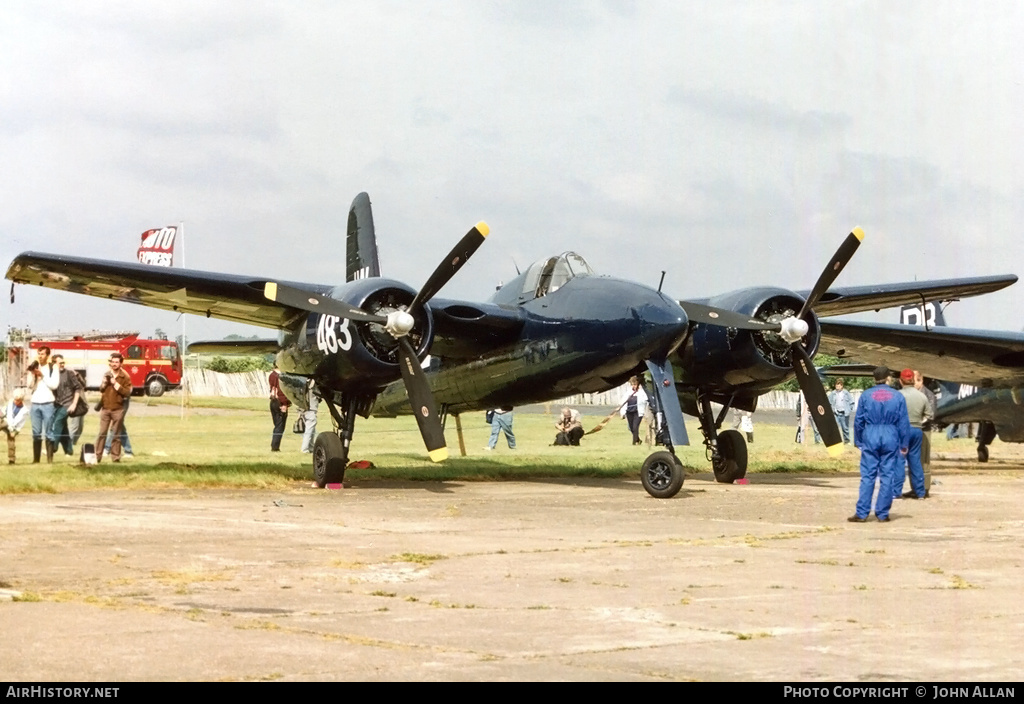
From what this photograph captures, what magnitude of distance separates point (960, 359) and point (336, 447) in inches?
A: 555

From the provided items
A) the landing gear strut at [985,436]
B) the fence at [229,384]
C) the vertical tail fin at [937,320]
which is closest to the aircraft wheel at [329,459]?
the vertical tail fin at [937,320]

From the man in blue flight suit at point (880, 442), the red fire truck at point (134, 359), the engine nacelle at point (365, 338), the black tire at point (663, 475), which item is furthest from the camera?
the red fire truck at point (134, 359)

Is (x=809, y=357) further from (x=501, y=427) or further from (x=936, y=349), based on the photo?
(x=501, y=427)

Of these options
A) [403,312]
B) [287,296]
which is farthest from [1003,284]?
[287,296]

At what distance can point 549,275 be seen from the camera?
19266 millimetres

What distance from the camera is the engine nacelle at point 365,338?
17734 millimetres

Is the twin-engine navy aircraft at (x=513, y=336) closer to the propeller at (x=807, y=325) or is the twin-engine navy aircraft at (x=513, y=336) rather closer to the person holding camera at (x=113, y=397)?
the propeller at (x=807, y=325)

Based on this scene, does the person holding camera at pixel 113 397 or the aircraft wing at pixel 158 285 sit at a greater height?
the aircraft wing at pixel 158 285

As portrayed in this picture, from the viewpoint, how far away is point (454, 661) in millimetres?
6105

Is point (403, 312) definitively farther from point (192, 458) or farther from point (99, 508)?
point (192, 458)

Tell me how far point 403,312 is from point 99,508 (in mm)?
5014

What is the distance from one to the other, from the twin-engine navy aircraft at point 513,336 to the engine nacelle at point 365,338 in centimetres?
2

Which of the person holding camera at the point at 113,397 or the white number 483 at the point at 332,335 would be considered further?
the person holding camera at the point at 113,397
